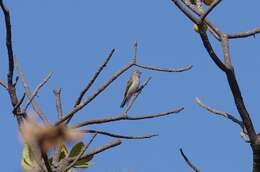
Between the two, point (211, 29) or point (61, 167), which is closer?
point (61, 167)

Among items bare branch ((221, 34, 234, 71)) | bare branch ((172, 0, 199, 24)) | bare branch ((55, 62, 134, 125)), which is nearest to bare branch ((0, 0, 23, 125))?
bare branch ((55, 62, 134, 125))

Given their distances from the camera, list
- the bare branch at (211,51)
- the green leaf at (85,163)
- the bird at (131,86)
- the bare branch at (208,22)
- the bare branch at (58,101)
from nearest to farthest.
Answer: the green leaf at (85,163), the bare branch at (211,51), the bare branch at (58,101), the bare branch at (208,22), the bird at (131,86)

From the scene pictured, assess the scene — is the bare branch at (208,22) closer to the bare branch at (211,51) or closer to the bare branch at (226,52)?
the bare branch at (226,52)

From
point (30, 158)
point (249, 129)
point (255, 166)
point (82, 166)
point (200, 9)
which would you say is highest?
point (200, 9)

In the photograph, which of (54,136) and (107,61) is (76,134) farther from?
(107,61)

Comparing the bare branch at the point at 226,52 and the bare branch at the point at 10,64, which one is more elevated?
the bare branch at the point at 10,64

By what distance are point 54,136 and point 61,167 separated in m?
1.47

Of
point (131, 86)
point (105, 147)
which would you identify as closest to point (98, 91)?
point (105, 147)

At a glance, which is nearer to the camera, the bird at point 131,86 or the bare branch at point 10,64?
the bare branch at point 10,64

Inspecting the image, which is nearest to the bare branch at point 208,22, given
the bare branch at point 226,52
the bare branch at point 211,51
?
the bare branch at point 226,52

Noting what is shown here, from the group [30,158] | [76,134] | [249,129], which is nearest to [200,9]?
[249,129]

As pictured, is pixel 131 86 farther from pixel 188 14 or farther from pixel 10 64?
pixel 10 64

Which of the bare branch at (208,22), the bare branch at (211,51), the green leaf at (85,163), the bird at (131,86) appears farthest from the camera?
the bird at (131,86)

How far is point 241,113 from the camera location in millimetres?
2443
